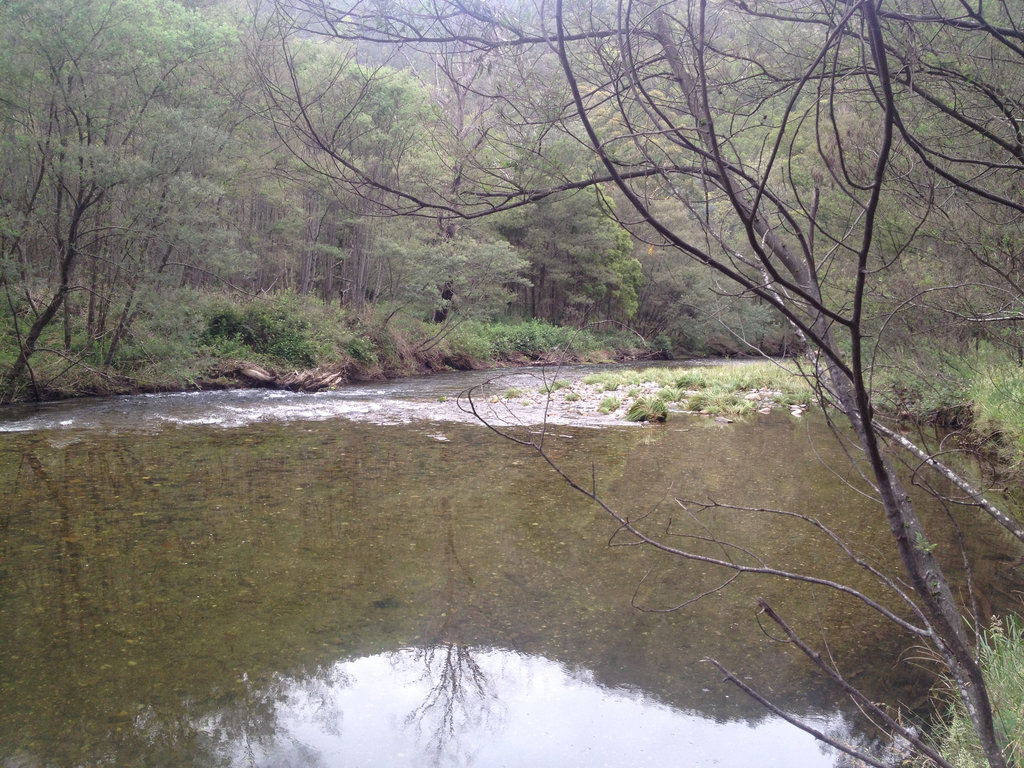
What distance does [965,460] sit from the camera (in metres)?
8.73

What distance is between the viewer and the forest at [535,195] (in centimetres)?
191

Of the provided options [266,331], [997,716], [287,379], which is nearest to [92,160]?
[287,379]

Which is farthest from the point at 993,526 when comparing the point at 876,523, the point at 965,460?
the point at 965,460

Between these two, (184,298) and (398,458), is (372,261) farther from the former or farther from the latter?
(398,458)

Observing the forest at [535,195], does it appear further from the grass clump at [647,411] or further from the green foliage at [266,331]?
the grass clump at [647,411]

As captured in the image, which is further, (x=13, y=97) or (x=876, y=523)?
(x=13, y=97)

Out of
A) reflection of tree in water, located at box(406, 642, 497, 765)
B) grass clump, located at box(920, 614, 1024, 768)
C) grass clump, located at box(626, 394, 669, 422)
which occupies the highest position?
grass clump, located at box(920, 614, 1024, 768)

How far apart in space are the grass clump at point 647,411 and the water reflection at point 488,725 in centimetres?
889

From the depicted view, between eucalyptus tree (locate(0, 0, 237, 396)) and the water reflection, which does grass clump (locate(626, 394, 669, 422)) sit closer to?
eucalyptus tree (locate(0, 0, 237, 396))

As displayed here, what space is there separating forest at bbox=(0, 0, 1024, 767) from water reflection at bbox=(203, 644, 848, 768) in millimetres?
927

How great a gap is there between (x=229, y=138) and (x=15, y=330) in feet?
16.9

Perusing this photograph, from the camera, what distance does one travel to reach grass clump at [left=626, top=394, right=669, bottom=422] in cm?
1246

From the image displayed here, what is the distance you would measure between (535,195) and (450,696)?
2.37 metres

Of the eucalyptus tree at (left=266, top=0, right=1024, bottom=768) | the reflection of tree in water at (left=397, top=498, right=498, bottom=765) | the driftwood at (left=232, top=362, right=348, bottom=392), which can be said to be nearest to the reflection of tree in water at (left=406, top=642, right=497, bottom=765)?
the reflection of tree in water at (left=397, top=498, right=498, bottom=765)
